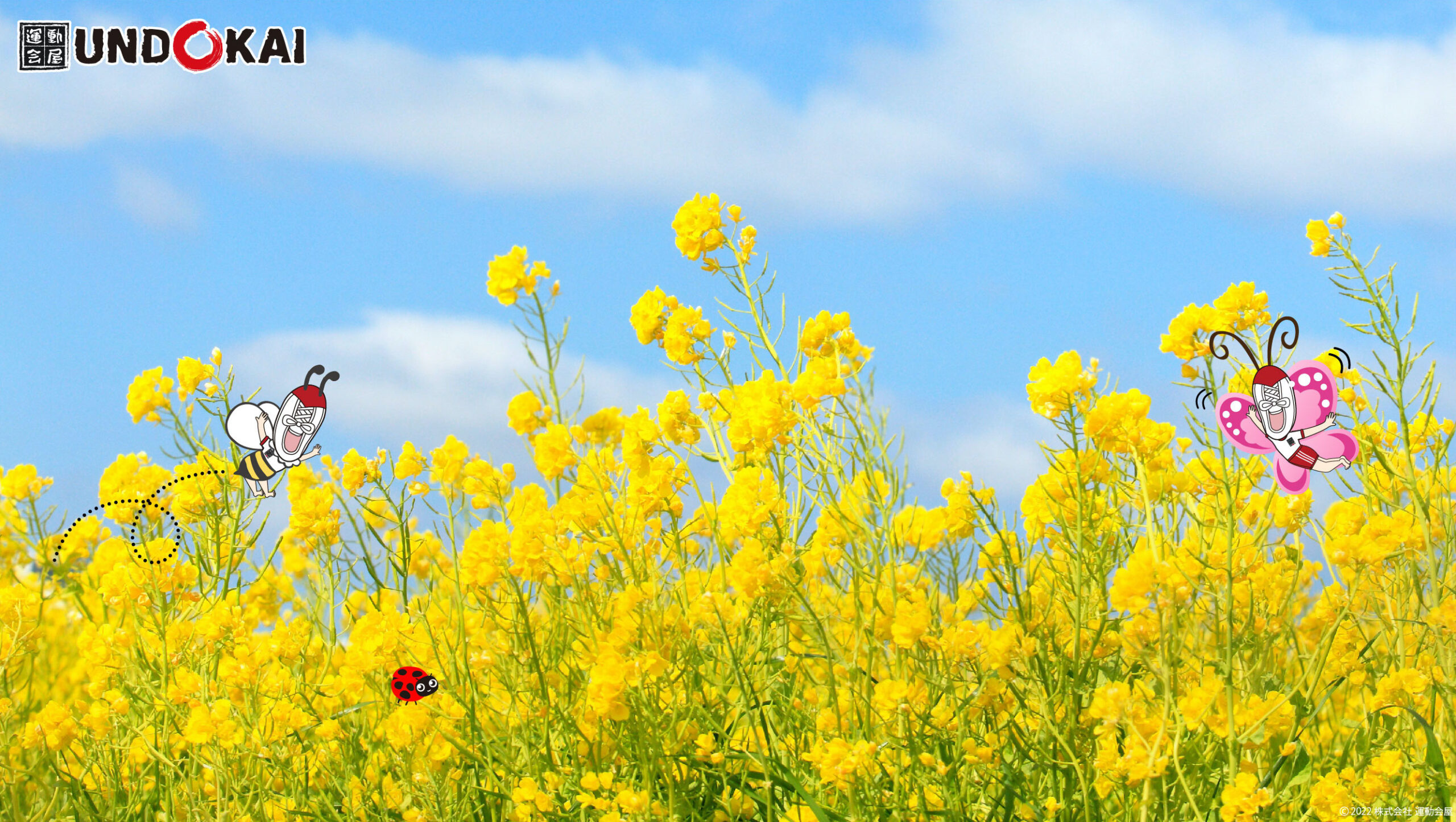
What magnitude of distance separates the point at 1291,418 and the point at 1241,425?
0.20 meters

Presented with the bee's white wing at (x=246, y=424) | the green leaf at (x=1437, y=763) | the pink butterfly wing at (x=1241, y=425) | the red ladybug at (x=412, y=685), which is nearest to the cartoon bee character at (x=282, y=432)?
the bee's white wing at (x=246, y=424)

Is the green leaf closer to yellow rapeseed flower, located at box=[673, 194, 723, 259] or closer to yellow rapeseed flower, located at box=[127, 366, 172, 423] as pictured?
yellow rapeseed flower, located at box=[673, 194, 723, 259]

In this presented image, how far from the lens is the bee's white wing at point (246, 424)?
3.17 m

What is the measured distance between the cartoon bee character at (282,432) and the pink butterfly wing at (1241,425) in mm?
2202

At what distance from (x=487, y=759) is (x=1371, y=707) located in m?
1.87

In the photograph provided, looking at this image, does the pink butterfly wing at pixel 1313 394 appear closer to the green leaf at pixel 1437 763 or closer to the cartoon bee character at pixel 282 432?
the green leaf at pixel 1437 763

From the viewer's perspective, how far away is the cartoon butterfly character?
2.55m

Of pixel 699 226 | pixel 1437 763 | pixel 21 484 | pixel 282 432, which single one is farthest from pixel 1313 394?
pixel 21 484

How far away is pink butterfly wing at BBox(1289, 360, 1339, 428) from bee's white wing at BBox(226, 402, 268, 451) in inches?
100

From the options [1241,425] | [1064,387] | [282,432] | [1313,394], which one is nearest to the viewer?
[1064,387]

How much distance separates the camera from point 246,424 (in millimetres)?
3205

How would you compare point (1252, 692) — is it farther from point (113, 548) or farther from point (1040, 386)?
point (113, 548)

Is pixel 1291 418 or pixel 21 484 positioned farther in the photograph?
pixel 21 484

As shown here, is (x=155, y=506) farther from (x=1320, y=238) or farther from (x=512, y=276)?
(x=1320, y=238)
